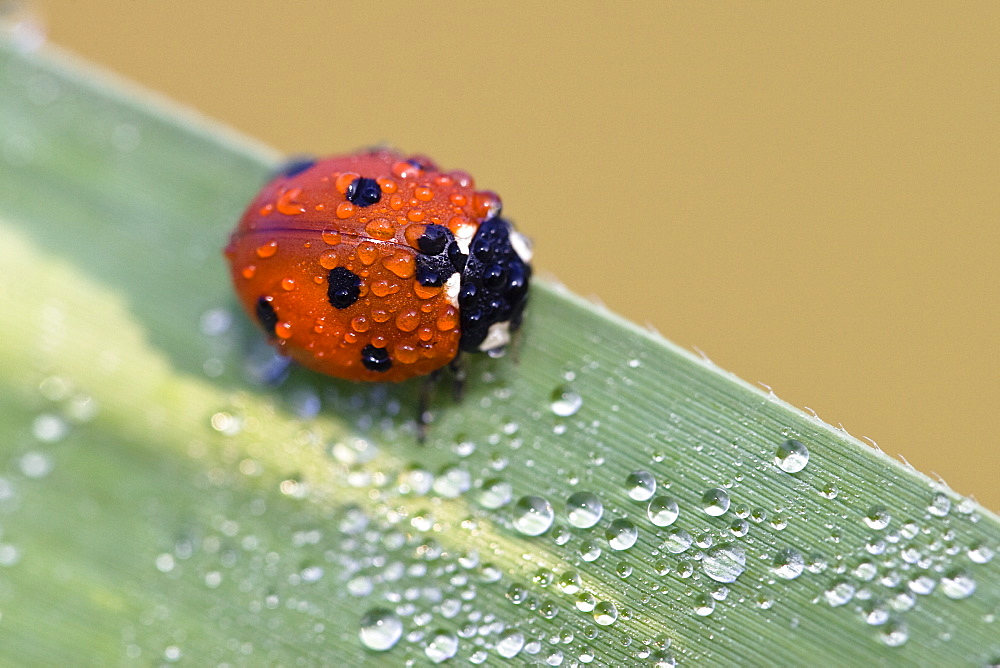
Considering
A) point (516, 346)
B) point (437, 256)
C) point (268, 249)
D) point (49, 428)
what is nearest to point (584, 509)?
point (516, 346)

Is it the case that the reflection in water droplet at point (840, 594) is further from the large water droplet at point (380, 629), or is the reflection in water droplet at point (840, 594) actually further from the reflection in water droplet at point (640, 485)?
the large water droplet at point (380, 629)

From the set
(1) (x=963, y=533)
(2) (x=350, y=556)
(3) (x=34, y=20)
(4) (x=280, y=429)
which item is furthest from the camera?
(3) (x=34, y=20)

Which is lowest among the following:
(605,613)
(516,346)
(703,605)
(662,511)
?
(605,613)

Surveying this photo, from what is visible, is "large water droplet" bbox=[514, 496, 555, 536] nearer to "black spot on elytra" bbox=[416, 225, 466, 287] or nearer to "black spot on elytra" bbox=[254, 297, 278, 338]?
"black spot on elytra" bbox=[416, 225, 466, 287]

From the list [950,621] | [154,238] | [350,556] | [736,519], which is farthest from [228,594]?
[950,621]

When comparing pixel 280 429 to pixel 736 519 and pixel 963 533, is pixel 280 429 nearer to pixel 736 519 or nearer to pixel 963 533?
pixel 736 519

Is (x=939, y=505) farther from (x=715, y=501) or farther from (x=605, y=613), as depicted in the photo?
(x=605, y=613)
